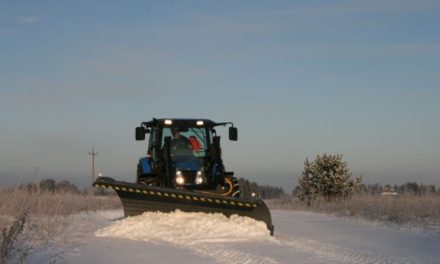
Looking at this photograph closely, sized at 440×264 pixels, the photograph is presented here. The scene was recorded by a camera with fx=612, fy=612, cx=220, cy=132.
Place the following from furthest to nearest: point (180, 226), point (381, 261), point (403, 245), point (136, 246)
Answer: point (180, 226) → point (403, 245) → point (136, 246) → point (381, 261)

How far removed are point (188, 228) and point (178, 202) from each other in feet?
4.39

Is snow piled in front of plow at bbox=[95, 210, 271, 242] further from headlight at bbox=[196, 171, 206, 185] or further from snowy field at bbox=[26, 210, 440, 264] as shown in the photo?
headlight at bbox=[196, 171, 206, 185]

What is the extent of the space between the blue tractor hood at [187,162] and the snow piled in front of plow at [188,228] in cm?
163

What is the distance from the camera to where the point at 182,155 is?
1458 cm

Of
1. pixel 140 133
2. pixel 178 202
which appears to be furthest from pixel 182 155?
pixel 178 202

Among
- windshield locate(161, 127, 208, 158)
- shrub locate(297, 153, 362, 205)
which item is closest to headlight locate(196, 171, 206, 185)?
windshield locate(161, 127, 208, 158)

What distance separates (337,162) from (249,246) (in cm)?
3115

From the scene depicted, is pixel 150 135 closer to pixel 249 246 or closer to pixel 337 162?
pixel 249 246

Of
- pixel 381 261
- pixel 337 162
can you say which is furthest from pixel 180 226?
pixel 337 162

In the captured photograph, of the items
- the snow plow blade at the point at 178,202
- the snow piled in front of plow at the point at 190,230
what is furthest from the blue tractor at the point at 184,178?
the snow piled in front of plow at the point at 190,230

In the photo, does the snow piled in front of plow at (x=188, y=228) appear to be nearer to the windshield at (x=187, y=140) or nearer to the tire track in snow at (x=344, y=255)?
the tire track in snow at (x=344, y=255)

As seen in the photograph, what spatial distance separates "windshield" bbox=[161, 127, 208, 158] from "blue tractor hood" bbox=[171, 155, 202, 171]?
164mm

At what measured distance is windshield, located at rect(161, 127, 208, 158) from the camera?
579 inches

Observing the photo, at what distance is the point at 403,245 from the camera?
36.9 feet
